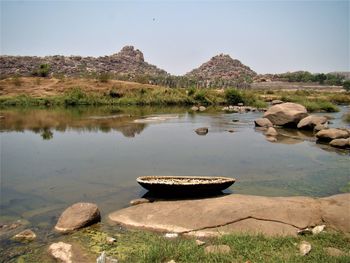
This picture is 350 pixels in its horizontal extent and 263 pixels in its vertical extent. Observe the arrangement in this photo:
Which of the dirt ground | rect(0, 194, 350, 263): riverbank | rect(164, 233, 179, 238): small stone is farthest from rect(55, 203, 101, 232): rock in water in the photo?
the dirt ground

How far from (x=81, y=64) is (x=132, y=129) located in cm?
10999

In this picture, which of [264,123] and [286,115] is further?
[264,123]

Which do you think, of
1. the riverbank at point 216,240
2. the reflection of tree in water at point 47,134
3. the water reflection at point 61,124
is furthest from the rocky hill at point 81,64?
the riverbank at point 216,240

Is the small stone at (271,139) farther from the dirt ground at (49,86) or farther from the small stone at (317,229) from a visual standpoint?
the dirt ground at (49,86)

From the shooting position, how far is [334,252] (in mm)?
6926

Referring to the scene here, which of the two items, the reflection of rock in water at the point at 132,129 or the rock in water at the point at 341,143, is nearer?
the rock in water at the point at 341,143

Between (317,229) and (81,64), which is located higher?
(81,64)

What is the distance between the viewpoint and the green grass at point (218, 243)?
6.73 m

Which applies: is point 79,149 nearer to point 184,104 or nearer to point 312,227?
point 312,227

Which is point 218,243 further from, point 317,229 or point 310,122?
Result: point 310,122

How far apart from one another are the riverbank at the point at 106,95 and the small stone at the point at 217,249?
43445mm

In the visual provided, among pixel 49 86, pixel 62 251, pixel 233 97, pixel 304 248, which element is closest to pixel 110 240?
pixel 62 251

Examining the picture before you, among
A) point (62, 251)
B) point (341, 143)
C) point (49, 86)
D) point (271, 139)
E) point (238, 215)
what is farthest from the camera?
point (49, 86)

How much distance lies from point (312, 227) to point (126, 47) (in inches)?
7004
